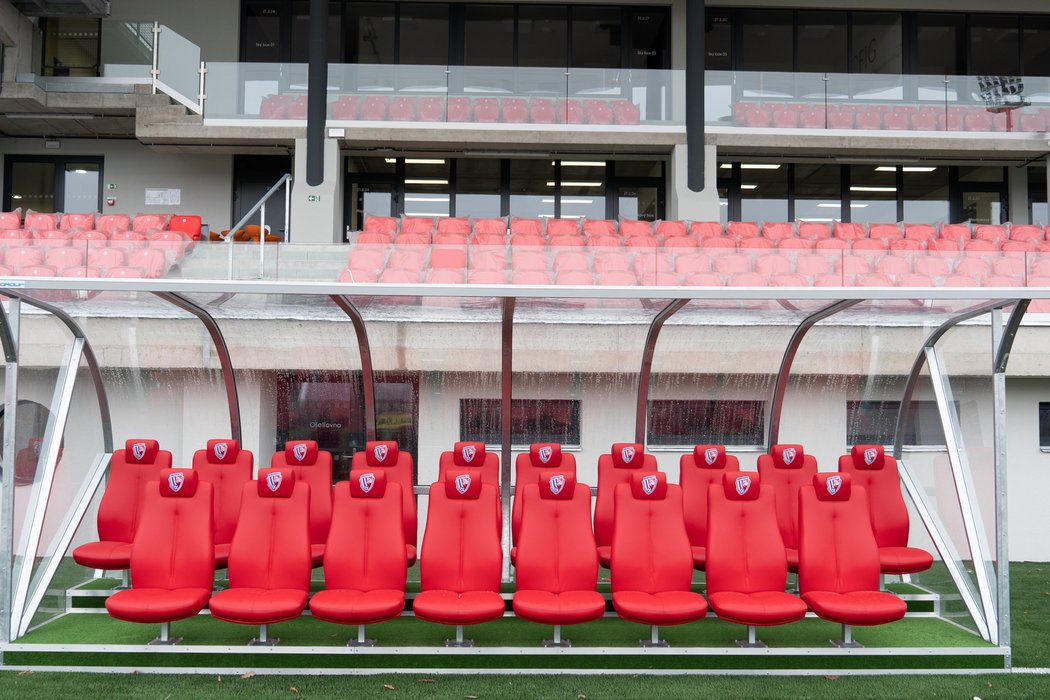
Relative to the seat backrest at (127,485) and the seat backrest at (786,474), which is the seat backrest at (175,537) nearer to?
the seat backrest at (127,485)

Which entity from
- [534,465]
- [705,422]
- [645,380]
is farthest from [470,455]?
[705,422]

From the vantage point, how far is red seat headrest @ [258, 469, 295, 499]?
5.21 m

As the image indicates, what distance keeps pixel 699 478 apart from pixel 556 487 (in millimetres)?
1549

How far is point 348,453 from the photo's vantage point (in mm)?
7258

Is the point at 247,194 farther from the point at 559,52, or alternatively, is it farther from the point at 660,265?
the point at 660,265

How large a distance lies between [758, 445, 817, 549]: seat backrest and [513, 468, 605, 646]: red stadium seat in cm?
187

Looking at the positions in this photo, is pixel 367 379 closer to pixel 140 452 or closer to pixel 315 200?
pixel 140 452

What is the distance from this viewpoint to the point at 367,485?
17.2 feet

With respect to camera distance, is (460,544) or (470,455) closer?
(460,544)

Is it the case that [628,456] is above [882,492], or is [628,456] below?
above

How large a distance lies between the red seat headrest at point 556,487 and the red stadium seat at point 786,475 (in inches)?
75.0

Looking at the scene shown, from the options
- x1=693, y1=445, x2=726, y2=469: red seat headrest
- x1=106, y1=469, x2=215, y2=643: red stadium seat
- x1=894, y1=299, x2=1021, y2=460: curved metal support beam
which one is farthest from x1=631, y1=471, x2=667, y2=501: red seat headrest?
x1=106, y1=469, x2=215, y2=643: red stadium seat

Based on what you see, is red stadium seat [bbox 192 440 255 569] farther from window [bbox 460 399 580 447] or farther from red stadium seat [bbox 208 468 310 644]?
window [bbox 460 399 580 447]

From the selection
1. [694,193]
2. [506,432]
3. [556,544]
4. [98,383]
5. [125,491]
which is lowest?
[556,544]
